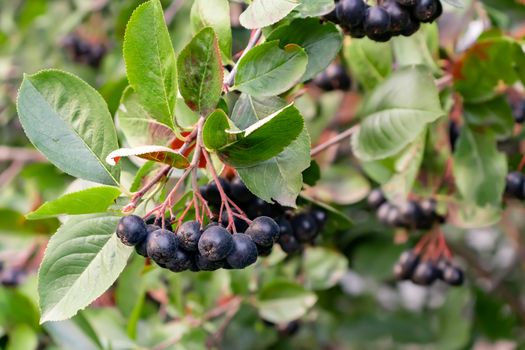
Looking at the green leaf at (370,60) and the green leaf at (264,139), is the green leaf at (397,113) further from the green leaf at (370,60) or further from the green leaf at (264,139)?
the green leaf at (264,139)

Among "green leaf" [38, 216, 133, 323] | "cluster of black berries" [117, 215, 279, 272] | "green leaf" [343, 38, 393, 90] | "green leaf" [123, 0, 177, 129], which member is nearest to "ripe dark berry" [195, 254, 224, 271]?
"cluster of black berries" [117, 215, 279, 272]

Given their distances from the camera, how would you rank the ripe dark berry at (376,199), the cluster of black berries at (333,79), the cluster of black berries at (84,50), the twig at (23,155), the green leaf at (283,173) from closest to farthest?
the green leaf at (283,173) → the ripe dark berry at (376,199) → the cluster of black berries at (333,79) → the twig at (23,155) → the cluster of black berries at (84,50)

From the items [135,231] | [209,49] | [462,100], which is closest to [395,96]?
[462,100]

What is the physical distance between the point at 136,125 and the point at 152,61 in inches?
10.3

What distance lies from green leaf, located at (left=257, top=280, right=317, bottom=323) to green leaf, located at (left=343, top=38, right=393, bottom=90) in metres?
0.57

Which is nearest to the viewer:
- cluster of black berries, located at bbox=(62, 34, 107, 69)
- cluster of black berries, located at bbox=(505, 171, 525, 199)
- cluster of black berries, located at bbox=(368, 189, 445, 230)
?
cluster of black berries, located at bbox=(505, 171, 525, 199)

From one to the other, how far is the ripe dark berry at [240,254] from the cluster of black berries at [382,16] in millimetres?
428

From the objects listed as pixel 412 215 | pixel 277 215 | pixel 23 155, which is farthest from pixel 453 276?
pixel 23 155

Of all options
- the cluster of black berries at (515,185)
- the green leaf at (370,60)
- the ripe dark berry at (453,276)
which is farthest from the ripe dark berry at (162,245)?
the ripe dark berry at (453,276)

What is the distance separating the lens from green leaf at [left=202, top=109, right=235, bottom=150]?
1.01 m

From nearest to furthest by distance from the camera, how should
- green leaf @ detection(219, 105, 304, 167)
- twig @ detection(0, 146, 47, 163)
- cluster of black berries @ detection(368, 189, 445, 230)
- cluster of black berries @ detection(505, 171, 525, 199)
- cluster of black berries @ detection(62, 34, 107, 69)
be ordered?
green leaf @ detection(219, 105, 304, 167)
cluster of black berries @ detection(505, 171, 525, 199)
cluster of black berries @ detection(368, 189, 445, 230)
twig @ detection(0, 146, 47, 163)
cluster of black berries @ detection(62, 34, 107, 69)

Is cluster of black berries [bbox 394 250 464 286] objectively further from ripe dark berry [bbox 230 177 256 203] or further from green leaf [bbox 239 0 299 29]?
green leaf [bbox 239 0 299 29]

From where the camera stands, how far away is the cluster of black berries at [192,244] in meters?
1.00

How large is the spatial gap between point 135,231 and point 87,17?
6.95ft
